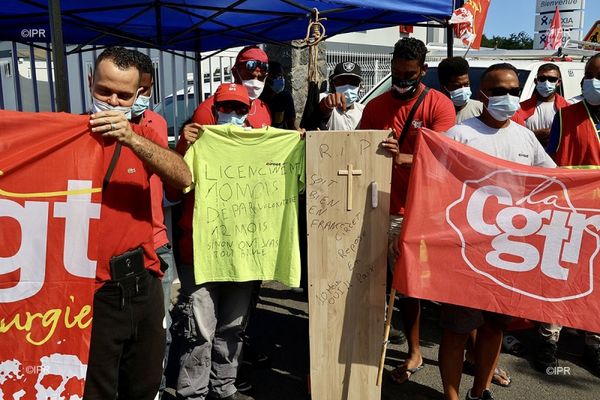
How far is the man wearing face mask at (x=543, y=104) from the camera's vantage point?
17.5 ft

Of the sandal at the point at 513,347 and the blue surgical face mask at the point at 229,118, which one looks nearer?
the blue surgical face mask at the point at 229,118

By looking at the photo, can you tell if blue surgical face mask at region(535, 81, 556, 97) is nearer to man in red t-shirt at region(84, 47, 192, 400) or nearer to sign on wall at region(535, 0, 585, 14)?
man in red t-shirt at region(84, 47, 192, 400)

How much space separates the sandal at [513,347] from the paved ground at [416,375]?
0.24 feet

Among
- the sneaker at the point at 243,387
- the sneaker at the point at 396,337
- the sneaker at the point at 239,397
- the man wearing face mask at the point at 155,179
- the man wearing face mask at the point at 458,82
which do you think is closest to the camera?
the man wearing face mask at the point at 155,179

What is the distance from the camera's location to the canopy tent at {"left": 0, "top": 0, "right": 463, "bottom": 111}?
195 inches

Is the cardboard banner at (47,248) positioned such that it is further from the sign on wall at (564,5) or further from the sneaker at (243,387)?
the sign on wall at (564,5)

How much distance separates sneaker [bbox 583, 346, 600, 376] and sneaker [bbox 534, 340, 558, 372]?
0.85ft

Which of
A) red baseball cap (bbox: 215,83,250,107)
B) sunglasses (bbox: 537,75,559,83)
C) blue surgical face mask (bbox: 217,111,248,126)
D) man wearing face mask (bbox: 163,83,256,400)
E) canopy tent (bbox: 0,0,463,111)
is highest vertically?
canopy tent (bbox: 0,0,463,111)

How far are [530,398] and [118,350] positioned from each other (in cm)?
271

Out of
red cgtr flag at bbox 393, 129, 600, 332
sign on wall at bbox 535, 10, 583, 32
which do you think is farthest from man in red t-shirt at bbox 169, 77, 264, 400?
sign on wall at bbox 535, 10, 583, 32

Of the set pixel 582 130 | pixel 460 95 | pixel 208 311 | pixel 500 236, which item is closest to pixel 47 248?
pixel 208 311

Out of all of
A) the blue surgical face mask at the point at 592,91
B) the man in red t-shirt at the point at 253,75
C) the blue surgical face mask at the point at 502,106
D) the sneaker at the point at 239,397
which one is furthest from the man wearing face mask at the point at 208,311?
the blue surgical face mask at the point at 592,91

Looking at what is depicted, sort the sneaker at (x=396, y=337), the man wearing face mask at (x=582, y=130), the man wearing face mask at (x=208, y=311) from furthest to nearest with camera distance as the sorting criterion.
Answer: the sneaker at (x=396, y=337) → the man wearing face mask at (x=582, y=130) → the man wearing face mask at (x=208, y=311)

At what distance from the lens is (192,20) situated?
6.05m
